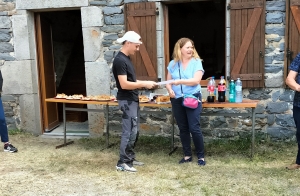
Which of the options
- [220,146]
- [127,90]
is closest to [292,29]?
[220,146]

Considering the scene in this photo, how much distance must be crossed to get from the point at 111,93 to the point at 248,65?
7.28 feet

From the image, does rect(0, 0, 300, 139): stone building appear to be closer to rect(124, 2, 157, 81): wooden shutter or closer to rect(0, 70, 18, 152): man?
rect(124, 2, 157, 81): wooden shutter

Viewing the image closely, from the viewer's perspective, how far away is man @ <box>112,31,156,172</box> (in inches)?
144

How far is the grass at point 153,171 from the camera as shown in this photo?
3.43 meters

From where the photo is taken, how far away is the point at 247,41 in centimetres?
479

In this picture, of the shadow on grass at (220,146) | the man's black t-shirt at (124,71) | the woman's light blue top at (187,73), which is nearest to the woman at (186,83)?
the woman's light blue top at (187,73)

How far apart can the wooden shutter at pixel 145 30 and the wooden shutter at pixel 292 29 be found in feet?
6.32

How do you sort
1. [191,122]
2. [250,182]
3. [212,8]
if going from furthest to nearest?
[212,8], [191,122], [250,182]

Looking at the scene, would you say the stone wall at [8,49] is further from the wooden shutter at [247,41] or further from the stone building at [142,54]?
the wooden shutter at [247,41]

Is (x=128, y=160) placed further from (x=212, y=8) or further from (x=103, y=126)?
(x=212, y=8)

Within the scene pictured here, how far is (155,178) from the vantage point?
373 centimetres

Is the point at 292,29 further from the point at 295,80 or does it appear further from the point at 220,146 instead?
the point at 220,146

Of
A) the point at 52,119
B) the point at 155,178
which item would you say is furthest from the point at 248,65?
the point at 52,119

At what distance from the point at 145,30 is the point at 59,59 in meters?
3.75
